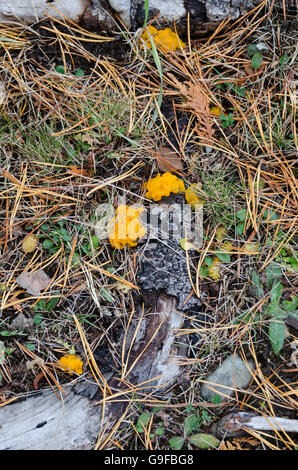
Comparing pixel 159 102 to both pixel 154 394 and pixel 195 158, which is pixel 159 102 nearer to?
pixel 195 158

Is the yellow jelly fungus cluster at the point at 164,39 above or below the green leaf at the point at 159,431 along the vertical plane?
above

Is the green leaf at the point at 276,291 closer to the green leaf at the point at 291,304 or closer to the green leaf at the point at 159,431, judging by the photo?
the green leaf at the point at 291,304

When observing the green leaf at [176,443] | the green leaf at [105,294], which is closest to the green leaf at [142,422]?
the green leaf at [176,443]

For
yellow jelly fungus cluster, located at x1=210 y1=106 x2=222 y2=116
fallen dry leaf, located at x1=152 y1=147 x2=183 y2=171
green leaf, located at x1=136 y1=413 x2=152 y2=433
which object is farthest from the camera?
yellow jelly fungus cluster, located at x1=210 y1=106 x2=222 y2=116

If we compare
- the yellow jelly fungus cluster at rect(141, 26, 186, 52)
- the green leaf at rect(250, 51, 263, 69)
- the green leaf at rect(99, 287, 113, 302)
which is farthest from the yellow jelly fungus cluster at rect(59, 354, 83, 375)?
the green leaf at rect(250, 51, 263, 69)

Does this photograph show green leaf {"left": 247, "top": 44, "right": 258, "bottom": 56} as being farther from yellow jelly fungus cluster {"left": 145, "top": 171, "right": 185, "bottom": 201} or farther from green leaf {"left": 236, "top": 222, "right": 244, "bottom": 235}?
green leaf {"left": 236, "top": 222, "right": 244, "bottom": 235}

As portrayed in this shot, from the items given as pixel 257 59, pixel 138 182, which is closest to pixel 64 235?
pixel 138 182
